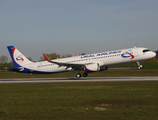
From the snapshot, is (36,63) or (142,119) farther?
(36,63)

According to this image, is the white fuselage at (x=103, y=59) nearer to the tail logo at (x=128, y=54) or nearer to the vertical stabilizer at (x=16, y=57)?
the tail logo at (x=128, y=54)

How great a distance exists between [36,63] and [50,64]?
3.36 metres

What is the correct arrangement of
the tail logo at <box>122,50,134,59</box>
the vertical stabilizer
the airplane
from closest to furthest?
the tail logo at <box>122,50,134,59</box> → the airplane → the vertical stabilizer

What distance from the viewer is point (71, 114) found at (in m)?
11.5

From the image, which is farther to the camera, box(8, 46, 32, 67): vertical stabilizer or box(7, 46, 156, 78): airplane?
box(8, 46, 32, 67): vertical stabilizer

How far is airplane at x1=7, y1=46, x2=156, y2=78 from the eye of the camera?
3900 centimetres

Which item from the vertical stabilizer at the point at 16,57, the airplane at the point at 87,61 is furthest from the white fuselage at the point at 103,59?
the vertical stabilizer at the point at 16,57

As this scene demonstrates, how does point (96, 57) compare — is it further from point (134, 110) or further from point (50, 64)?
point (134, 110)

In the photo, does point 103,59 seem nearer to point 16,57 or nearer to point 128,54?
point 128,54

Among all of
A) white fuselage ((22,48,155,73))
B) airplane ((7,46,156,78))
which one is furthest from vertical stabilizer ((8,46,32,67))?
white fuselage ((22,48,155,73))

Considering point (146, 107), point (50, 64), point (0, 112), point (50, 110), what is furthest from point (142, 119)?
point (50, 64)

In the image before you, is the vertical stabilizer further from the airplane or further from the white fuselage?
the white fuselage

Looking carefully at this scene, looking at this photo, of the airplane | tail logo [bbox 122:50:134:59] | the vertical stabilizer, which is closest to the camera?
tail logo [bbox 122:50:134:59]

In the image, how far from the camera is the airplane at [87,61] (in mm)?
39000
